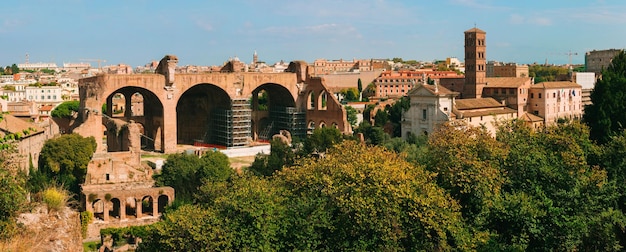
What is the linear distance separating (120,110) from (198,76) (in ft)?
118

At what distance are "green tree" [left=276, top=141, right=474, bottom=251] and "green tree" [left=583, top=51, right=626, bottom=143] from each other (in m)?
17.2

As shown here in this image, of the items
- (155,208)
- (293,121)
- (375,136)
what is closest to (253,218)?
(155,208)

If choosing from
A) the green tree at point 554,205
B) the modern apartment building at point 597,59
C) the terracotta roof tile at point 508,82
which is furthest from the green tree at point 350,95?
the green tree at point 554,205

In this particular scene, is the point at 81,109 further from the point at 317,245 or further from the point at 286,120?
the point at 317,245

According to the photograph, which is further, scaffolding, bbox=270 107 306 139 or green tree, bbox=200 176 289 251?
scaffolding, bbox=270 107 306 139

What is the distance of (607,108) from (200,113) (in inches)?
1201

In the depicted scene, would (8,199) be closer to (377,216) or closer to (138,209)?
(377,216)

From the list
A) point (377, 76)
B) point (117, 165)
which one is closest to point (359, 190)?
point (117, 165)

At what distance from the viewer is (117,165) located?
34031 millimetres

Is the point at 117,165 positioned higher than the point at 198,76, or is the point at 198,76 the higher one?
the point at 198,76

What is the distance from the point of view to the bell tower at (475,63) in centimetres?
5403

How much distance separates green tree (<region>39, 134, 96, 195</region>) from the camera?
35.3 metres

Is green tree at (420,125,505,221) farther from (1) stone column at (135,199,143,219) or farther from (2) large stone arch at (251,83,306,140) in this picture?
(2) large stone arch at (251,83,306,140)

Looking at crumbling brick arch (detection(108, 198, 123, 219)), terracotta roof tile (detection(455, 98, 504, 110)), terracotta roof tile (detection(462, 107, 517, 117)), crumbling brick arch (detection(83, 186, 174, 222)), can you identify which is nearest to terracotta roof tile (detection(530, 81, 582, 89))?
terracotta roof tile (detection(462, 107, 517, 117))
